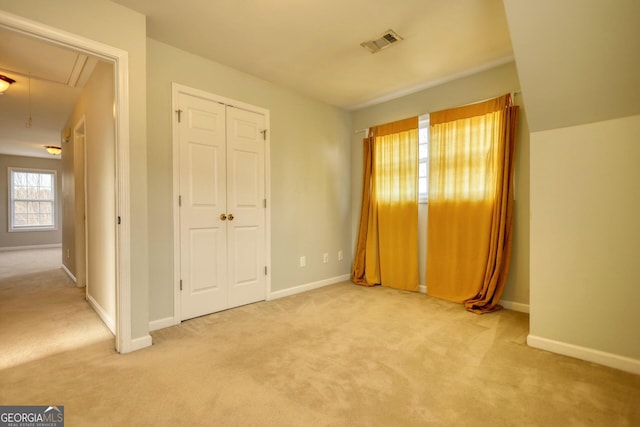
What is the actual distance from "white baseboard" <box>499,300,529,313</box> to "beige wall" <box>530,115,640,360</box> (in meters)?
0.86

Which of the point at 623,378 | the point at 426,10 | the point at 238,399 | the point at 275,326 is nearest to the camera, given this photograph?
the point at 238,399

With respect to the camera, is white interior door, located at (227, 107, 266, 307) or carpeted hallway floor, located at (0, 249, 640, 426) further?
white interior door, located at (227, 107, 266, 307)

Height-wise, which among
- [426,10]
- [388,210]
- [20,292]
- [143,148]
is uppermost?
[426,10]

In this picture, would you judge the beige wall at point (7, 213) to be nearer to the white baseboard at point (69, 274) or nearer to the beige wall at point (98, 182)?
the white baseboard at point (69, 274)

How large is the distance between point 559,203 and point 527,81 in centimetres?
93

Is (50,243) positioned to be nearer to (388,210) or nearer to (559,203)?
(388,210)

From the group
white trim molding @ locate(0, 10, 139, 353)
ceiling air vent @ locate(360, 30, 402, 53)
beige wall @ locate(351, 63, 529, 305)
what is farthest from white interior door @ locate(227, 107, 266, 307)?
beige wall @ locate(351, 63, 529, 305)

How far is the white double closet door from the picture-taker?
2896 mm

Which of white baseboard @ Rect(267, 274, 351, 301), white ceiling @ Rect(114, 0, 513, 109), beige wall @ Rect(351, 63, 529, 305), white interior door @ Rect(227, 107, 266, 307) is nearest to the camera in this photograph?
white ceiling @ Rect(114, 0, 513, 109)

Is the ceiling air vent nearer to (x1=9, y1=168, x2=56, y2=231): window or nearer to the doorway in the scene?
the doorway

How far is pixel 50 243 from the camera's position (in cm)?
859

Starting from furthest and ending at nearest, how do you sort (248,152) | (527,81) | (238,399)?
(248,152)
(527,81)
(238,399)

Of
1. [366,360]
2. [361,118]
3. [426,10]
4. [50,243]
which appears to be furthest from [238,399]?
[50,243]

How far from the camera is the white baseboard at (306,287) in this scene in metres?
3.62
